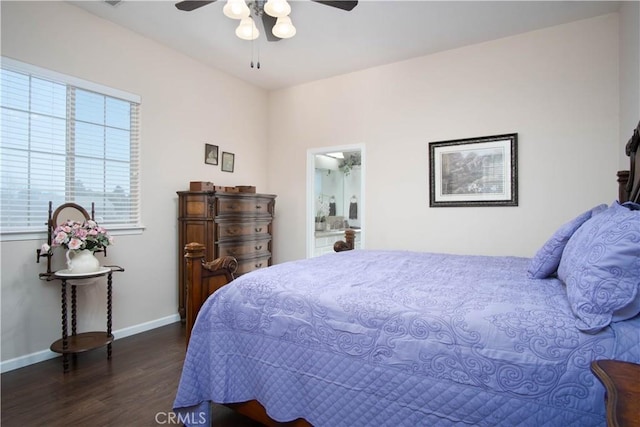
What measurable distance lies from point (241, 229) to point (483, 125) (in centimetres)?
287

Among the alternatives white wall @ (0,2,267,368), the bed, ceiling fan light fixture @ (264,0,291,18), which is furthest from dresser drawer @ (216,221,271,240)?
ceiling fan light fixture @ (264,0,291,18)

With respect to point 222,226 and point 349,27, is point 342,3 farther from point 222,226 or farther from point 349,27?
point 222,226

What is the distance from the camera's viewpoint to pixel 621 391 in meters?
0.68

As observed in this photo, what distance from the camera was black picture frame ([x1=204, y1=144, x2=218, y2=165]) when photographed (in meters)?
4.12

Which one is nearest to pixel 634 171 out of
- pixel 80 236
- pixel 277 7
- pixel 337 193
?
pixel 277 7

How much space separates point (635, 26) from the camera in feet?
8.20

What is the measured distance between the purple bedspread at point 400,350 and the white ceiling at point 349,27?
2351 mm

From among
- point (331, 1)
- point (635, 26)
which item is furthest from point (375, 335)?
point (635, 26)

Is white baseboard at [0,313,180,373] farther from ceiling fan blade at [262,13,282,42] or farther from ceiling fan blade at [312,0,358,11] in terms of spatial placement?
ceiling fan blade at [312,0,358,11]

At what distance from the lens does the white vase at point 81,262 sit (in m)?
2.63

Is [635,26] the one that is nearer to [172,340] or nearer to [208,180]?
[208,180]

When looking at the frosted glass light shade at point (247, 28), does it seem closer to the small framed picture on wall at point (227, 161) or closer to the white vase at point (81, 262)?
the small framed picture on wall at point (227, 161)

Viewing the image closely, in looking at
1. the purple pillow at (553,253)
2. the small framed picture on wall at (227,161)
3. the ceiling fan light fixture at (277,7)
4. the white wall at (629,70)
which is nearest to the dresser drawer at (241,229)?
the small framed picture on wall at (227,161)

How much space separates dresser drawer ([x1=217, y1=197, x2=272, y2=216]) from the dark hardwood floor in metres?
1.49
